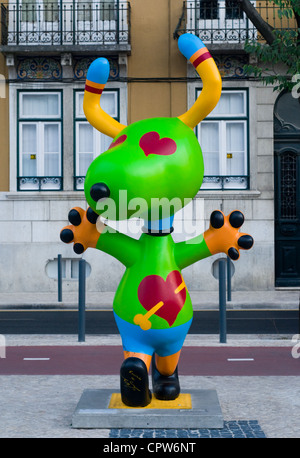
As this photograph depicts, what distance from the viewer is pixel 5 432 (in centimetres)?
526

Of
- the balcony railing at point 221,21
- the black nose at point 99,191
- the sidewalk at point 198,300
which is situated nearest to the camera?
the black nose at point 99,191

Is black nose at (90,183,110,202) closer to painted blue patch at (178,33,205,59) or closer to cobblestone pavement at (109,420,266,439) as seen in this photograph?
painted blue patch at (178,33,205,59)

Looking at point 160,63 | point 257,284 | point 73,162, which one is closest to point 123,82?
point 160,63

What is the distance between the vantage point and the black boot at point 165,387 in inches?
227

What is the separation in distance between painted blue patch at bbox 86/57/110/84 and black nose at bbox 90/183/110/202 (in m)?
1.17

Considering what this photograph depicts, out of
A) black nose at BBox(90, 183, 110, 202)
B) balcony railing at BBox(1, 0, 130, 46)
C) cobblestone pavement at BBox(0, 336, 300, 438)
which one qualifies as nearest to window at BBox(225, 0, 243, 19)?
balcony railing at BBox(1, 0, 130, 46)

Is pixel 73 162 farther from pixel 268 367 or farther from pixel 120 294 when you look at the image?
pixel 120 294

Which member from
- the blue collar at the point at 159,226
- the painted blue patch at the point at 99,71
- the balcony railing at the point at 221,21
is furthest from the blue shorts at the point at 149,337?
the balcony railing at the point at 221,21

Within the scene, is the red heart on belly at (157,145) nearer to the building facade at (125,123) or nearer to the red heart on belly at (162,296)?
the red heart on belly at (162,296)

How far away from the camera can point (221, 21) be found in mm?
17172

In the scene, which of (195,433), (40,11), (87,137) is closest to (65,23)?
(40,11)

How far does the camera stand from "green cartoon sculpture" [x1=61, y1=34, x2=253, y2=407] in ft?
17.4

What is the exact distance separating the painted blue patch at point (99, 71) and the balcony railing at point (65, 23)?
1127cm

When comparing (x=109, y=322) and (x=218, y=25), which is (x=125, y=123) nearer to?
(x=218, y=25)
